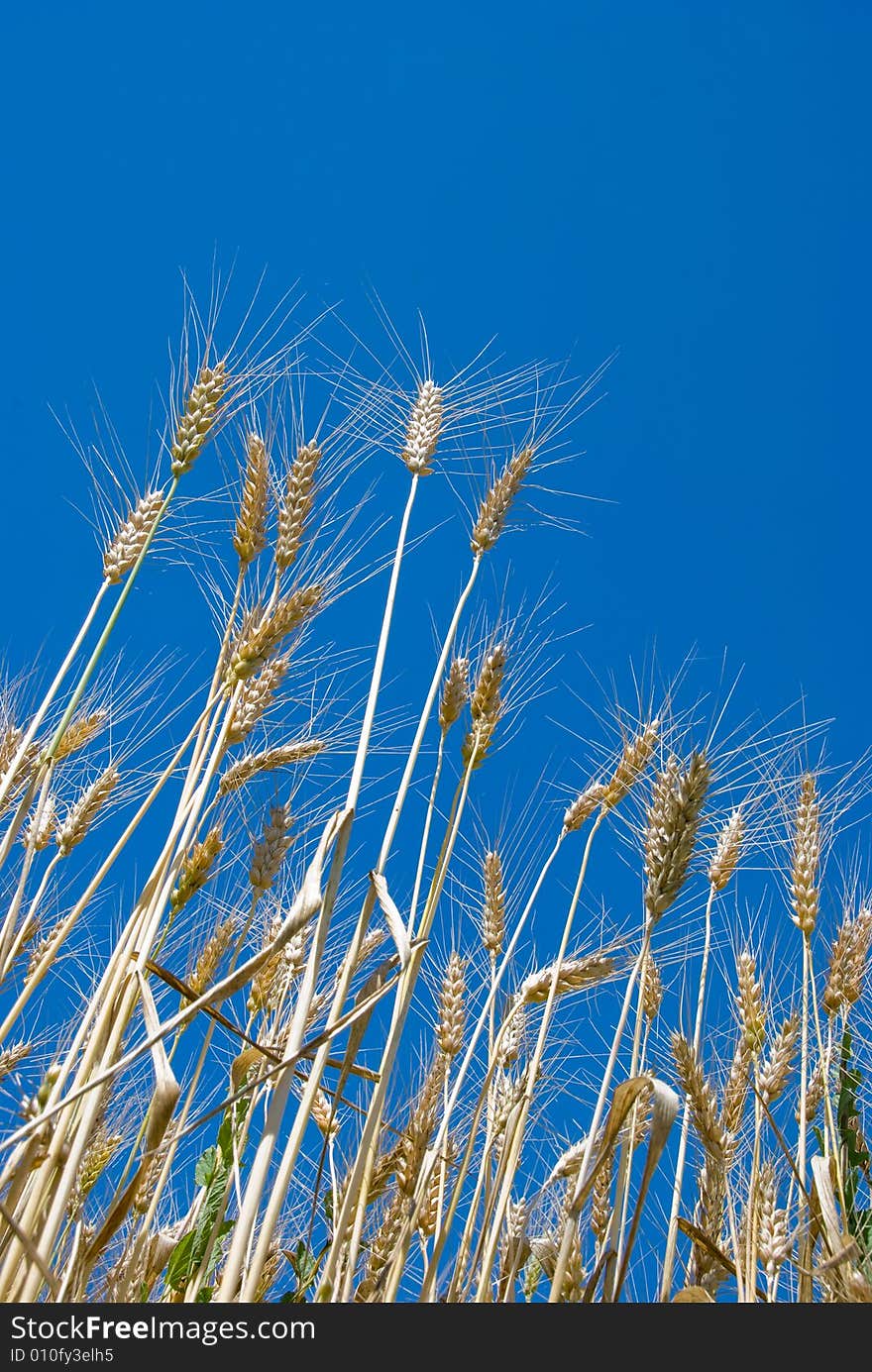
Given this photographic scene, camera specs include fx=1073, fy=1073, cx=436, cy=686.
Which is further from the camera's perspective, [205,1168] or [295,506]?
[205,1168]

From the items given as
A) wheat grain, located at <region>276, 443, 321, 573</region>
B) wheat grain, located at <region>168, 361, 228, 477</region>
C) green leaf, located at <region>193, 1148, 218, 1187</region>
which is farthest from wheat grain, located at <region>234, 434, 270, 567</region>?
green leaf, located at <region>193, 1148, 218, 1187</region>

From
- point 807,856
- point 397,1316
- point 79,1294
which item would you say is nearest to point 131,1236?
point 79,1294

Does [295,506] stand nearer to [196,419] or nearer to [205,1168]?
[196,419]

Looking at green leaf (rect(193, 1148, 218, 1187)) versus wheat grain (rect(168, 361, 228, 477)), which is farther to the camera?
green leaf (rect(193, 1148, 218, 1187))

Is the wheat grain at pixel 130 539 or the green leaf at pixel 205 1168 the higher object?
the wheat grain at pixel 130 539

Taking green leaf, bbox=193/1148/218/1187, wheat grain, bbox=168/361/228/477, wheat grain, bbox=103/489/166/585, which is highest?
wheat grain, bbox=168/361/228/477

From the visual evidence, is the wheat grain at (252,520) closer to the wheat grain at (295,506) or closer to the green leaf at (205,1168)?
the wheat grain at (295,506)

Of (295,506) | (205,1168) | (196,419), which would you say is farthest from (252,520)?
(205,1168)

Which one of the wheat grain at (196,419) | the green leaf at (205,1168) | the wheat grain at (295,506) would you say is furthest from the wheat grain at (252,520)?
the green leaf at (205,1168)

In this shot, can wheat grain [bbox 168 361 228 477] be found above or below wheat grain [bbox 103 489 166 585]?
above


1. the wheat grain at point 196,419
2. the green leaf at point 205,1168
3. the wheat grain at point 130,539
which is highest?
the wheat grain at point 196,419

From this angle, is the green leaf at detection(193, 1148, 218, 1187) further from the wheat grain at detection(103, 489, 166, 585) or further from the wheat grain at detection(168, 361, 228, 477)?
the wheat grain at detection(168, 361, 228, 477)

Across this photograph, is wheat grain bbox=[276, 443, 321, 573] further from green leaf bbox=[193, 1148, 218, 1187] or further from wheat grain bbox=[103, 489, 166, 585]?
green leaf bbox=[193, 1148, 218, 1187]

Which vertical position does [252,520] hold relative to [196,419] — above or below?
below
